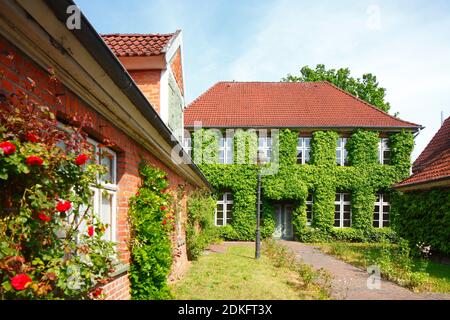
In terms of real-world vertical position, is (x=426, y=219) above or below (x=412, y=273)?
above

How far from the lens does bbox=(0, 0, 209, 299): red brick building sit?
2186 millimetres

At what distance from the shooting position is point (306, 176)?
19812 millimetres

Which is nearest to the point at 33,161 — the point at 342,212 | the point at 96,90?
the point at 96,90

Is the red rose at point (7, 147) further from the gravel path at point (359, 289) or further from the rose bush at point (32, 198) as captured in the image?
the gravel path at point (359, 289)

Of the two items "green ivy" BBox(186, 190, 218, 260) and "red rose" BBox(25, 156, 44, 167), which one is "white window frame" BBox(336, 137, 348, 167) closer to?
"green ivy" BBox(186, 190, 218, 260)

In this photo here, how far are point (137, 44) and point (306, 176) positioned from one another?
45.0 ft

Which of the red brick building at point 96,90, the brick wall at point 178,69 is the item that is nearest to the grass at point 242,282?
the red brick building at point 96,90

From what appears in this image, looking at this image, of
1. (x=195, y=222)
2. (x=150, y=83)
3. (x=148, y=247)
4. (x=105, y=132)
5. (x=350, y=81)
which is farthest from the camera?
(x=350, y=81)

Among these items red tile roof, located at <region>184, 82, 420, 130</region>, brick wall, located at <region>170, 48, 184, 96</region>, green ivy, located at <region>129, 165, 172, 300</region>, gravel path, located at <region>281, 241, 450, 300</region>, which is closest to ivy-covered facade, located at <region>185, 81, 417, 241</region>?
red tile roof, located at <region>184, 82, 420, 130</region>

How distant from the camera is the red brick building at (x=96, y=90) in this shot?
7.17 feet

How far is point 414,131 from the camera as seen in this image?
20.2 metres

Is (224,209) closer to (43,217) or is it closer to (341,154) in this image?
(341,154)

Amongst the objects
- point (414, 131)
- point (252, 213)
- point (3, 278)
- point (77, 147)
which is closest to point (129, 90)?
point (77, 147)

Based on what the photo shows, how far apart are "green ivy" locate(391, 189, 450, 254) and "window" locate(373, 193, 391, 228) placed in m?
3.72
